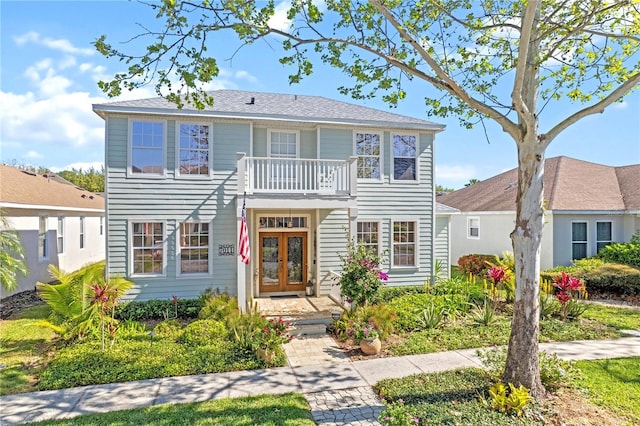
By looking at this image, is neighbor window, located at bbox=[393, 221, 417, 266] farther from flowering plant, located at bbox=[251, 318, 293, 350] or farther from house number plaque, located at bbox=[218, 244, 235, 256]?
flowering plant, located at bbox=[251, 318, 293, 350]

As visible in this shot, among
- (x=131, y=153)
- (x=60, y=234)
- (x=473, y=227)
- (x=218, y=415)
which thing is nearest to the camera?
(x=218, y=415)

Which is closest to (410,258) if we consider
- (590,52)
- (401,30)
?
(590,52)

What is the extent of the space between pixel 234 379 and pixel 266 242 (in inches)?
241

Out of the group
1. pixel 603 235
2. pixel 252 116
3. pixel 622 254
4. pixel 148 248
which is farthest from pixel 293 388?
pixel 603 235

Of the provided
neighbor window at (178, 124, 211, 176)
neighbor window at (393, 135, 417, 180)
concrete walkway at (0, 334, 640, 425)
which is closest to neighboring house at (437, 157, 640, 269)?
neighbor window at (393, 135, 417, 180)

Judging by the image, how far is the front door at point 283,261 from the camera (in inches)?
472

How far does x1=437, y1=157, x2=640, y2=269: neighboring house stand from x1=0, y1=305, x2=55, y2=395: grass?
1633 centimetres

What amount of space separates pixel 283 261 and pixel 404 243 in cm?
458

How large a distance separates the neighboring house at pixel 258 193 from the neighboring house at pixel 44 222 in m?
4.56

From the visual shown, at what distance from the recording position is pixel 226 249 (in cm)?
1111

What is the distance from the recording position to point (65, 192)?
17469 millimetres

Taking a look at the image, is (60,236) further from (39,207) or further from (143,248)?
(143,248)

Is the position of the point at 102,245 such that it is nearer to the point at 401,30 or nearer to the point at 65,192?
the point at 65,192

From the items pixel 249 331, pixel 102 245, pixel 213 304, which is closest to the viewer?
pixel 249 331
